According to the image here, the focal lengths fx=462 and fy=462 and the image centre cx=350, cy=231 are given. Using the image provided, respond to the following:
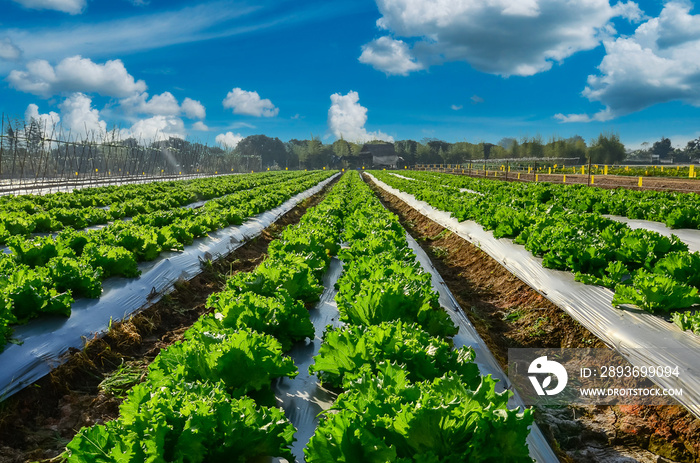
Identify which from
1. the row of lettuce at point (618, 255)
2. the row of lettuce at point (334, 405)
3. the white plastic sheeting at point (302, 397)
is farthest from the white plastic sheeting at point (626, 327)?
the white plastic sheeting at point (302, 397)

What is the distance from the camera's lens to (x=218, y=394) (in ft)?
10.3

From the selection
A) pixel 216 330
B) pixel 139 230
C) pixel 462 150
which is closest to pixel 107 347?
pixel 216 330

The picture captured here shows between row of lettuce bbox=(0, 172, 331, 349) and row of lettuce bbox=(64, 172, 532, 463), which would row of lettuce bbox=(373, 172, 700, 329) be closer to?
row of lettuce bbox=(64, 172, 532, 463)

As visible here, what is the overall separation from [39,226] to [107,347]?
307 inches

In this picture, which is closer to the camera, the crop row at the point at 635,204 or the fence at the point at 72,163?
the crop row at the point at 635,204

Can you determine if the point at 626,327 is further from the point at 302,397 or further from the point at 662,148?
the point at 662,148

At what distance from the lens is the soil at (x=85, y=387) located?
433 centimetres

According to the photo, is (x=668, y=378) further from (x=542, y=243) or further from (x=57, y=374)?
(x=57, y=374)

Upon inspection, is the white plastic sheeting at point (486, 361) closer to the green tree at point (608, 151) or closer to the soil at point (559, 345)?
the soil at point (559, 345)

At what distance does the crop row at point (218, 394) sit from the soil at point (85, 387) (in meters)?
1.40

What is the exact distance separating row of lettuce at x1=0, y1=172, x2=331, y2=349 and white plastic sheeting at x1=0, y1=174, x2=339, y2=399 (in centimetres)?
16

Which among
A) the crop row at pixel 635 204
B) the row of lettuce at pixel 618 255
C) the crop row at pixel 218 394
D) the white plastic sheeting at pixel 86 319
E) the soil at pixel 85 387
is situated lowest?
the soil at pixel 85 387

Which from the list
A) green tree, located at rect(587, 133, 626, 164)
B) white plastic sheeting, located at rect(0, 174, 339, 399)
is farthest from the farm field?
green tree, located at rect(587, 133, 626, 164)

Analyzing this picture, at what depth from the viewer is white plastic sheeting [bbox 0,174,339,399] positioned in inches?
192
